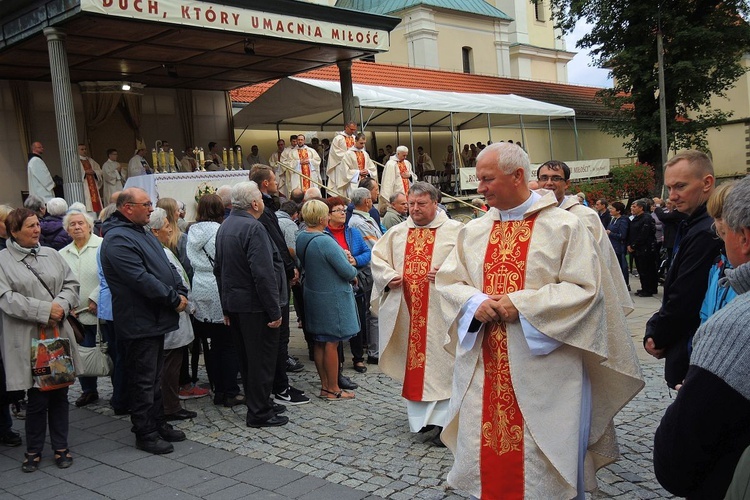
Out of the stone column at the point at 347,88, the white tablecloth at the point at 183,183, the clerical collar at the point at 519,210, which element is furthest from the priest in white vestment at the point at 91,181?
the clerical collar at the point at 519,210

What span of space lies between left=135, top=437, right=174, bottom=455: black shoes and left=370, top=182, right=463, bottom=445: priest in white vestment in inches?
65.2

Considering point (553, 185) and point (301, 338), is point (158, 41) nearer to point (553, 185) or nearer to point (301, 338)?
point (301, 338)

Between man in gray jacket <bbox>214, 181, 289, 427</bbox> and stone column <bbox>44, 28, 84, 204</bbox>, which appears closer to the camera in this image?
man in gray jacket <bbox>214, 181, 289, 427</bbox>

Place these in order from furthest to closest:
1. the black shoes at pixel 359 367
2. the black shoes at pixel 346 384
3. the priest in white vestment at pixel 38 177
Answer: the priest in white vestment at pixel 38 177 < the black shoes at pixel 359 367 < the black shoes at pixel 346 384

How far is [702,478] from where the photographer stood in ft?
5.74

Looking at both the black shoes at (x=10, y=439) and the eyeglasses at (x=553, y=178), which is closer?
the eyeglasses at (x=553, y=178)

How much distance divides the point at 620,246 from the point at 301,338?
6392 millimetres

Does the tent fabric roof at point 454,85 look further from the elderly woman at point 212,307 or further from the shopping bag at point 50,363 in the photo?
the shopping bag at point 50,363

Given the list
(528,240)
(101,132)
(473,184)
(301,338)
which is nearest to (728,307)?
(528,240)

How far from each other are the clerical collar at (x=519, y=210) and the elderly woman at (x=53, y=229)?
5.32 meters

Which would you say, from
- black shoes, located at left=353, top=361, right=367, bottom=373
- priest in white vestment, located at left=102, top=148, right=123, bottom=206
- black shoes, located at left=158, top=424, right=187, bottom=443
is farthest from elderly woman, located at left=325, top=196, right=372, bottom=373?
priest in white vestment, located at left=102, top=148, right=123, bottom=206

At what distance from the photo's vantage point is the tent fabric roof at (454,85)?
70.5 ft

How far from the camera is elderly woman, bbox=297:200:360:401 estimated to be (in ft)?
19.7

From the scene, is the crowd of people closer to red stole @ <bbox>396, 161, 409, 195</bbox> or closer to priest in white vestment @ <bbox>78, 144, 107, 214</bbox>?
red stole @ <bbox>396, 161, 409, 195</bbox>
